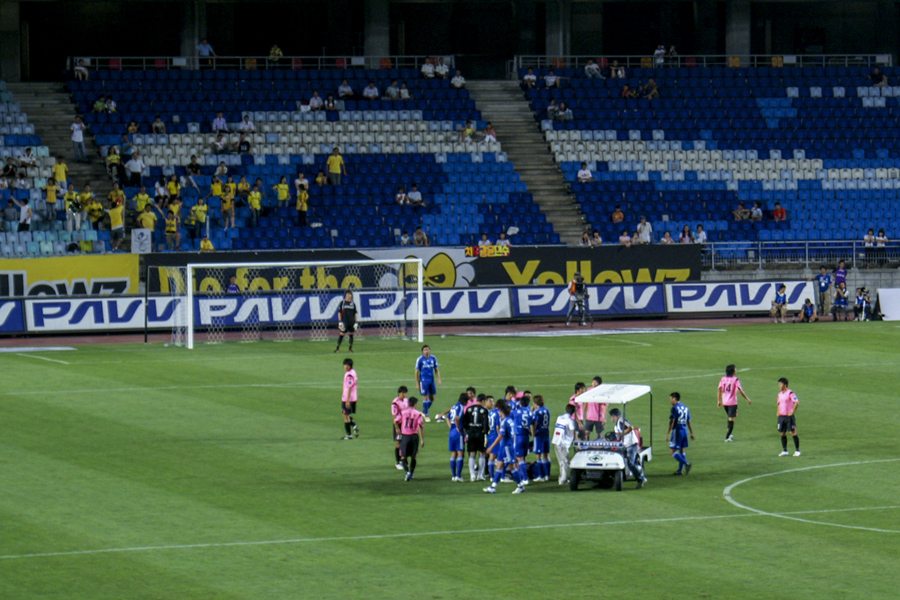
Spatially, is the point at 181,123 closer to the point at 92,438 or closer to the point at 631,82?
the point at 631,82

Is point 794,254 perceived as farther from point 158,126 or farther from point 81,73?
point 81,73

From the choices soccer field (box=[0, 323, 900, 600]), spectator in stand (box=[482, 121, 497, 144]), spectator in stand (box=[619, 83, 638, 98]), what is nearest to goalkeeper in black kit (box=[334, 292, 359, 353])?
soccer field (box=[0, 323, 900, 600])

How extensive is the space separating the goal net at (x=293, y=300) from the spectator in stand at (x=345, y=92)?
40.7 feet

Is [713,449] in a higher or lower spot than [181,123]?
lower

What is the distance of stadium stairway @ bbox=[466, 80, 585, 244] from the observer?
174 ft

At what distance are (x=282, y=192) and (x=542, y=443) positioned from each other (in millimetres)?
28710

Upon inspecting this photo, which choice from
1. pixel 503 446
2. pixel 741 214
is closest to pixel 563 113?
pixel 741 214

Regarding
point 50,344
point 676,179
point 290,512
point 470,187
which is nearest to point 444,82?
point 470,187

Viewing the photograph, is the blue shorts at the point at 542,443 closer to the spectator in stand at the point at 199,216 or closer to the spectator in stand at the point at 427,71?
the spectator in stand at the point at 199,216

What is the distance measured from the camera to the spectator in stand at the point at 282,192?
4950cm

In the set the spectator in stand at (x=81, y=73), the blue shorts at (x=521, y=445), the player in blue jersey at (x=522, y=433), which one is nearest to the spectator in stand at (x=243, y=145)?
the spectator in stand at (x=81, y=73)

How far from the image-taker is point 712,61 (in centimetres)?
6391

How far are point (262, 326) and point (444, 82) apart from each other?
61.5 ft

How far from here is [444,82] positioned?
189 feet
